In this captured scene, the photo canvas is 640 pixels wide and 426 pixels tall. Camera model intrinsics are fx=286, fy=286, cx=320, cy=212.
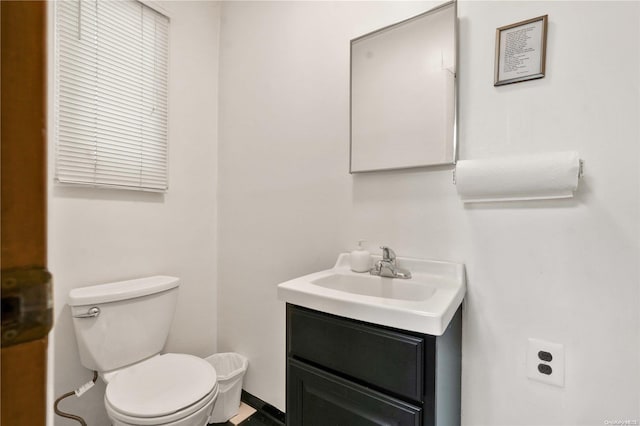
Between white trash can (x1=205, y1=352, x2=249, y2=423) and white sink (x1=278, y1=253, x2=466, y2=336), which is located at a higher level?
white sink (x1=278, y1=253, x2=466, y2=336)

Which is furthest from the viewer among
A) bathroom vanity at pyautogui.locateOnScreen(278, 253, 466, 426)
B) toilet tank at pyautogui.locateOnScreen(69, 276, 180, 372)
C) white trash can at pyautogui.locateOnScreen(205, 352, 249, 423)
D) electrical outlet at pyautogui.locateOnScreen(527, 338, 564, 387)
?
white trash can at pyautogui.locateOnScreen(205, 352, 249, 423)

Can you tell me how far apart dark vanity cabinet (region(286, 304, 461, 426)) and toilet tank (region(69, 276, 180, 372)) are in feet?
2.57

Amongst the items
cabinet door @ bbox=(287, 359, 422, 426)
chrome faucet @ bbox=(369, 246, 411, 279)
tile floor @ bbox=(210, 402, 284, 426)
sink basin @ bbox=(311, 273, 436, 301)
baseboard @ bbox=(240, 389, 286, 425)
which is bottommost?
tile floor @ bbox=(210, 402, 284, 426)

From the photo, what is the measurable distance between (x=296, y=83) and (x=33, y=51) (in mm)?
1349

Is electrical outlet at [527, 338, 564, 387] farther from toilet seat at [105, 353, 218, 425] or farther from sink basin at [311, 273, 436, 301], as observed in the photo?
toilet seat at [105, 353, 218, 425]

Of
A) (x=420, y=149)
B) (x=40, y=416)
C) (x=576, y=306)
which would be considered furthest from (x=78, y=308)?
(x=576, y=306)

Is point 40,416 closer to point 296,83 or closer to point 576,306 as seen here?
point 576,306

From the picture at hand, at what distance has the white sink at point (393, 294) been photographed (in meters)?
0.72

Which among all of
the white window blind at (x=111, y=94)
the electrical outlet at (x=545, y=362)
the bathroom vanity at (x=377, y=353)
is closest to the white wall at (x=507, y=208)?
the electrical outlet at (x=545, y=362)

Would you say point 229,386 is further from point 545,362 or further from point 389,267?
point 545,362

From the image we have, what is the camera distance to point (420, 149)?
42.8 inches

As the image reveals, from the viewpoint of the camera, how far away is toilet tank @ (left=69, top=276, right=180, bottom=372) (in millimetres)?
1179

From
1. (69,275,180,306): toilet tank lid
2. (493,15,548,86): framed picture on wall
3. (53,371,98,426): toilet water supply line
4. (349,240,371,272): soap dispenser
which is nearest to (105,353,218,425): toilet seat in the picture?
(53,371,98,426): toilet water supply line

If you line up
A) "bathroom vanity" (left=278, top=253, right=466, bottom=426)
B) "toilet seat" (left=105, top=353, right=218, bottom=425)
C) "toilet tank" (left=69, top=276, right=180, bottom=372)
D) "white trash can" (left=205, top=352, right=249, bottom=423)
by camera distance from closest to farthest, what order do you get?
"bathroom vanity" (left=278, top=253, right=466, bottom=426), "toilet seat" (left=105, top=353, right=218, bottom=425), "toilet tank" (left=69, top=276, right=180, bottom=372), "white trash can" (left=205, top=352, right=249, bottom=423)
